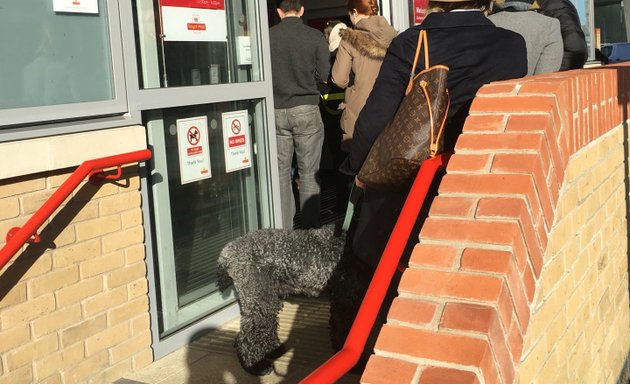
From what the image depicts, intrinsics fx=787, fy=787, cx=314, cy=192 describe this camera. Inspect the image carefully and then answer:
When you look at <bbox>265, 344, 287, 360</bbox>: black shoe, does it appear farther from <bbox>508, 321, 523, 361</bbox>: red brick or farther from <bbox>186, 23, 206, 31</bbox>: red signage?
<bbox>508, 321, 523, 361</bbox>: red brick

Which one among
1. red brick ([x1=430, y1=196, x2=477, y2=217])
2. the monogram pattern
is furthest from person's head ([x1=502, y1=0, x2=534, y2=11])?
red brick ([x1=430, y1=196, x2=477, y2=217])

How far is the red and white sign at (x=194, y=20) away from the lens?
469cm

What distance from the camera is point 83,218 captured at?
4.04m

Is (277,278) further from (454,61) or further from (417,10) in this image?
(417,10)

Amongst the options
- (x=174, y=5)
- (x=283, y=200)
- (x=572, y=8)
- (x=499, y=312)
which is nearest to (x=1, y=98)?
(x=174, y=5)

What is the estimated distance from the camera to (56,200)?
3576 millimetres

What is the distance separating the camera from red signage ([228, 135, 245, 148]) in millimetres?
5277

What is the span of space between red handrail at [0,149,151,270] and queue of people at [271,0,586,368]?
1.19 meters

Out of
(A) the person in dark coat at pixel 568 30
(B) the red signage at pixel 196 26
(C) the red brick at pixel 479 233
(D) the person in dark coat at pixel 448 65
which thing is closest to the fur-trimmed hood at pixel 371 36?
(A) the person in dark coat at pixel 568 30

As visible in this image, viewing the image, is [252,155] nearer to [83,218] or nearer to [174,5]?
[174,5]

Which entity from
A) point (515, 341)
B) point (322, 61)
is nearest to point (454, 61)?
point (515, 341)

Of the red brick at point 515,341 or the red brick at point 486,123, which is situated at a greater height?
the red brick at point 486,123

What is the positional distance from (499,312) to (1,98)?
8.51 feet

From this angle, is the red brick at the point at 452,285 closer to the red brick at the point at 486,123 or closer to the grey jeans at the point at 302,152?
the red brick at the point at 486,123
